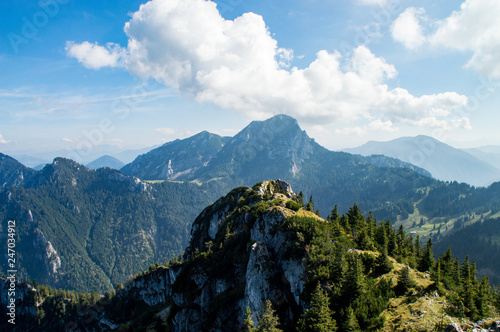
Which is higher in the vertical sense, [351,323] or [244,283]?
[351,323]

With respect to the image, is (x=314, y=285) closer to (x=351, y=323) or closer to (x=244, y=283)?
(x=351, y=323)

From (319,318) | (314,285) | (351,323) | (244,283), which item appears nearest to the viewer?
(351,323)

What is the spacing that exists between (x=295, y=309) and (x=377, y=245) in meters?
31.3

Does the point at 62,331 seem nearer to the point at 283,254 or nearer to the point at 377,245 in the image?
the point at 283,254

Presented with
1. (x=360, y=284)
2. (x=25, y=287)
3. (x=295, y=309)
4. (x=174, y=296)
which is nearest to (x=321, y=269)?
(x=360, y=284)

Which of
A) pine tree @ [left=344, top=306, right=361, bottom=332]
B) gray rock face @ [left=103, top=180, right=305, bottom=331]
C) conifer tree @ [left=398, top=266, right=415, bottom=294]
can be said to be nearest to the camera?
pine tree @ [left=344, top=306, right=361, bottom=332]

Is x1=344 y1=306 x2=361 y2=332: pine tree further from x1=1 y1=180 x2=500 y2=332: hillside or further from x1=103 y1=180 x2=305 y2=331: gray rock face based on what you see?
x1=103 y1=180 x2=305 y2=331: gray rock face

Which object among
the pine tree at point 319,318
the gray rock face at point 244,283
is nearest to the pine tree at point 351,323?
the pine tree at point 319,318

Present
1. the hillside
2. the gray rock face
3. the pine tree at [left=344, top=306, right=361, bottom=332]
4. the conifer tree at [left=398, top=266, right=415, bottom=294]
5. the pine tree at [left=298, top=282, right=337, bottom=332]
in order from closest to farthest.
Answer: the pine tree at [left=344, top=306, right=361, bottom=332], the pine tree at [left=298, top=282, right=337, bottom=332], the hillside, the conifer tree at [left=398, top=266, right=415, bottom=294], the gray rock face

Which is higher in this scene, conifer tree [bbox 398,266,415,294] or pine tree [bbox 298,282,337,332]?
conifer tree [bbox 398,266,415,294]

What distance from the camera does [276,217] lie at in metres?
54.1

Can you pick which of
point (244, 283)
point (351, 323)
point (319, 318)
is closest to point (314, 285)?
point (319, 318)

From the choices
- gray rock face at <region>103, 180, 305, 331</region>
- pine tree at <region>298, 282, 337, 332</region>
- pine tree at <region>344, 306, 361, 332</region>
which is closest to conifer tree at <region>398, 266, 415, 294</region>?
pine tree at <region>344, 306, 361, 332</region>

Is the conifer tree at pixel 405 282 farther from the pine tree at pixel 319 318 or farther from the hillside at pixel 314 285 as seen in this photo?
the pine tree at pixel 319 318
